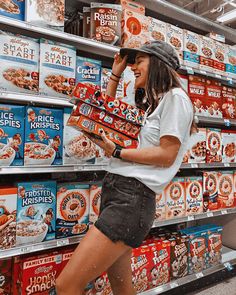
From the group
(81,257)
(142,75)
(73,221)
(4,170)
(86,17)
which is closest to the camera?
(81,257)

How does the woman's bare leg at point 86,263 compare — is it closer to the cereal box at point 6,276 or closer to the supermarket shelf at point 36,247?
the supermarket shelf at point 36,247

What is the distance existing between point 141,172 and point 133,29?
1.12 meters

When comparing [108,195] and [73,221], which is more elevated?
[108,195]

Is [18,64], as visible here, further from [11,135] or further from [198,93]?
[198,93]

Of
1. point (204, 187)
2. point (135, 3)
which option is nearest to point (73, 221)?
point (204, 187)

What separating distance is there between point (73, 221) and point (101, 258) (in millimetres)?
617

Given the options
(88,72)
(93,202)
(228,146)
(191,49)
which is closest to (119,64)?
(88,72)

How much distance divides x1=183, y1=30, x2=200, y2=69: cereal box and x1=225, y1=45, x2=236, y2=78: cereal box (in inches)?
15.4

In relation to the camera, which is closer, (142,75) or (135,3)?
(142,75)

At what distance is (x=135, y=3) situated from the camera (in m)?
1.85

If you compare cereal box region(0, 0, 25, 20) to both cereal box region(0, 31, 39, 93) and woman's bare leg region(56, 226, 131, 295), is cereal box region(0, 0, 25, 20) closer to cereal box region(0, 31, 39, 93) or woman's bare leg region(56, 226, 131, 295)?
cereal box region(0, 31, 39, 93)

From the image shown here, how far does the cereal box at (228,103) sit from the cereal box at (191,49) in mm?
449

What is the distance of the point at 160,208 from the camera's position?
200 cm

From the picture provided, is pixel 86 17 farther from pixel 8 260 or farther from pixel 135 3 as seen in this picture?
pixel 8 260
